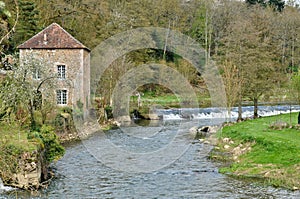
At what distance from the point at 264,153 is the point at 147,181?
6.41 m

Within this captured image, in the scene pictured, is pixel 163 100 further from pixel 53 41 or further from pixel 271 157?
pixel 271 157

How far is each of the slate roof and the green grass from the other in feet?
56.7

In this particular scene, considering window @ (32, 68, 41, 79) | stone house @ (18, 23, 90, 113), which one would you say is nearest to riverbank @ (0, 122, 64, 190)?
window @ (32, 68, 41, 79)

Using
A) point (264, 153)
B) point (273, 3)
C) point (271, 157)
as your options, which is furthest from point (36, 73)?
point (273, 3)

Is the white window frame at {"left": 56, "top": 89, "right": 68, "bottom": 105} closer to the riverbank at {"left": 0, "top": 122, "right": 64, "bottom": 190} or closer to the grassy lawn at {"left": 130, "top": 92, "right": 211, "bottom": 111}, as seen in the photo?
the grassy lawn at {"left": 130, "top": 92, "right": 211, "bottom": 111}

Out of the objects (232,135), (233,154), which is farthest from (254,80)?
(233,154)

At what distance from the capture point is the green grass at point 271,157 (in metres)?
17.5

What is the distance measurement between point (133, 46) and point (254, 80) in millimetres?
24753

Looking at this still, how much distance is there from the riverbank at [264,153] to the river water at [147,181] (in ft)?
2.56

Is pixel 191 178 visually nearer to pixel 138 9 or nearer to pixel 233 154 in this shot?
pixel 233 154

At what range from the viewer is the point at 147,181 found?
1805cm

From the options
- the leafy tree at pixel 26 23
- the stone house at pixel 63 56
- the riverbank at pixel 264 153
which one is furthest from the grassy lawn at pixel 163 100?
the riverbank at pixel 264 153

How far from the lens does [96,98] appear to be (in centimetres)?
4266

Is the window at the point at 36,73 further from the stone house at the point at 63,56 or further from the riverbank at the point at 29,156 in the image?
the stone house at the point at 63,56
